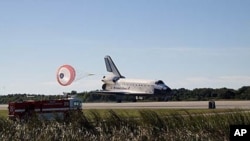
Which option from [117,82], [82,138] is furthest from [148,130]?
[117,82]

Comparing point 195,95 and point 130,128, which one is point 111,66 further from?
point 130,128

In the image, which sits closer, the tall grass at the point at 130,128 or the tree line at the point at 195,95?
the tall grass at the point at 130,128

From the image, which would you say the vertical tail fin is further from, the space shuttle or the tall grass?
the tall grass

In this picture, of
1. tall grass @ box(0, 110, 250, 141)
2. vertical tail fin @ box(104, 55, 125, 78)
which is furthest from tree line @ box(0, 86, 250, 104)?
tall grass @ box(0, 110, 250, 141)

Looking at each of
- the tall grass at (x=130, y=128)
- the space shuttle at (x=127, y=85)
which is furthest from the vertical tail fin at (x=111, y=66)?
the tall grass at (x=130, y=128)

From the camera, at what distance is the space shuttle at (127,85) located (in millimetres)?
84812

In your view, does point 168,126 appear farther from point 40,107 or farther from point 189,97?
point 189,97

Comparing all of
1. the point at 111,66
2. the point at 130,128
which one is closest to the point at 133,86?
the point at 111,66

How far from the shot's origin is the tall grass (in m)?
17.8

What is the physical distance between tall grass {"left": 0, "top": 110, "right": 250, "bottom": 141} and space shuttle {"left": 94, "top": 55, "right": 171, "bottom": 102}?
62.9 metres

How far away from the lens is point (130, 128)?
62.4 feet

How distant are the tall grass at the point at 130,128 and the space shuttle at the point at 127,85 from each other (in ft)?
206

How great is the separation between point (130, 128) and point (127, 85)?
256ft

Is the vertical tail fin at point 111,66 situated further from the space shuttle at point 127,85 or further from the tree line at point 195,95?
the tree line at point 195,95
